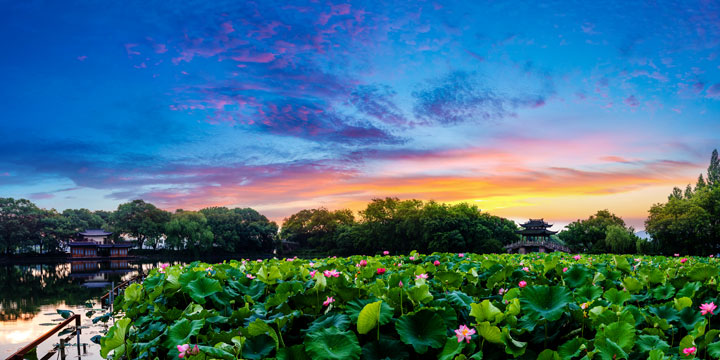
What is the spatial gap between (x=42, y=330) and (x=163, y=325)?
721 inches

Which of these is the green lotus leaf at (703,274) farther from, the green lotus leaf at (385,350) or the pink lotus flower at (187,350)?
the pink lotus flower at (187,350)

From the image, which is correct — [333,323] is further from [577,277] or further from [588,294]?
[577,277]

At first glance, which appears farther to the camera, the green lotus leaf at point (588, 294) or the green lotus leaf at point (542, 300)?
the green lotus leaf at point (588, 294)

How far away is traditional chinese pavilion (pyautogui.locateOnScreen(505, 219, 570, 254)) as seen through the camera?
47781mm

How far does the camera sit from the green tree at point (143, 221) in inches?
2269

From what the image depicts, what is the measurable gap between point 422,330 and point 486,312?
1.05 feet

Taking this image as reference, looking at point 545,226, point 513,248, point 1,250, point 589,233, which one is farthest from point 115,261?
point 589,233

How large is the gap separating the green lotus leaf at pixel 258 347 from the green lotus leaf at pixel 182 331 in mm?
389

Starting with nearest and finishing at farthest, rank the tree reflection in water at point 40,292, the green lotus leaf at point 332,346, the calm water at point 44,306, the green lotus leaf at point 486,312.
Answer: the green lotus leaf at point 332,346
the green lotus leaf at point 486,312
the calm water at point 44,306
the tree reflection in water at point 40,292

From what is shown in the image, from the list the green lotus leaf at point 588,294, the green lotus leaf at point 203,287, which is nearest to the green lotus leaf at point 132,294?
the green lotus leaf at point 203,287

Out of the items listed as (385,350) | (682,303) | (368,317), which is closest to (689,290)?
(682,303)

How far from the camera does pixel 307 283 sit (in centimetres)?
337

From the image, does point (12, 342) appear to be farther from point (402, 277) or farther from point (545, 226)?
point (545, 226)

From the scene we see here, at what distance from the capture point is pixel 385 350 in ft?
6.94
